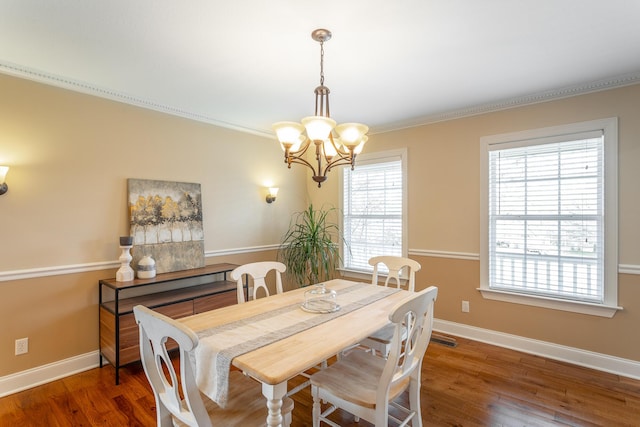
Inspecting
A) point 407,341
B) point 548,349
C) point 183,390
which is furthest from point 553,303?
point 183,390

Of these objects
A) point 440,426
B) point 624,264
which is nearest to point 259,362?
point 440,426

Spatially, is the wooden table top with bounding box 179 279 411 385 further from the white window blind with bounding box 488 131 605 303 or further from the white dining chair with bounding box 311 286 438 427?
the white window blind with bounding box 488 131 605 303

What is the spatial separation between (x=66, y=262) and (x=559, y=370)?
436 cm

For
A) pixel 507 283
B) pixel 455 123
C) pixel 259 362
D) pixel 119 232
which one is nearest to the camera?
pixel 259 362

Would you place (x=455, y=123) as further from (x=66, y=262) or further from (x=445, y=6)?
(x=66, y=262)

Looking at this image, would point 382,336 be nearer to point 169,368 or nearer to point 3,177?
point 169,368

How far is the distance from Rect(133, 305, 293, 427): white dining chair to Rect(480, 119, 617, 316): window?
9.14 feet

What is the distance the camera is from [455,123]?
11.8 ft

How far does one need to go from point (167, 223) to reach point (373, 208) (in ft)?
8.12

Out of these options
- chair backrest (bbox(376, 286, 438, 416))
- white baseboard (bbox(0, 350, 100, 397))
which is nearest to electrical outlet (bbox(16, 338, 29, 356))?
white baseboard (bbox(0, 350, 100, 397))

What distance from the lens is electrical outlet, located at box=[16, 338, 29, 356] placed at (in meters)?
2.51

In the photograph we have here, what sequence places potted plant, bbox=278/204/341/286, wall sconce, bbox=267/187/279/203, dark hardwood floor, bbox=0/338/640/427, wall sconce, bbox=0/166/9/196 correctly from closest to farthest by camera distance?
1. dark hardwood floor, bbox=0/338/640/427
2. wall sconce, bbox=0/166/9/196
3. potted plant, bbox=278/204/341/286
4. wall sconce, bbox=267/187/279/203

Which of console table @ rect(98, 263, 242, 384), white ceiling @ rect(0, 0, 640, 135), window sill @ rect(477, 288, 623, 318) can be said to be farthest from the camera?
window sill @ rect(477, 288, 623, 318)

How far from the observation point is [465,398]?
2418mm
